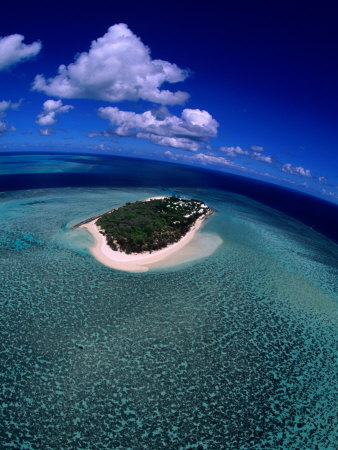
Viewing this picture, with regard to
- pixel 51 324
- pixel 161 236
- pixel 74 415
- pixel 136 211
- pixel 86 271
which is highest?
pixel 136 211

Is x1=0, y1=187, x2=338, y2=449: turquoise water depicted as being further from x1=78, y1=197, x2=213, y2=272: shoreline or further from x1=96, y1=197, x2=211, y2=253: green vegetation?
x1=96, y1=197, x2=211, y2=253: green vegetation

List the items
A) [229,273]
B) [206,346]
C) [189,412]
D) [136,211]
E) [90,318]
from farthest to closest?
[136,211]
[229,273]
[90,318]
[206,346]
[189,412]

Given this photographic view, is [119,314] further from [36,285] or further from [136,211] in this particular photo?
[136,211]

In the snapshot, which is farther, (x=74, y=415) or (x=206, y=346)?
(x=206, y=346)

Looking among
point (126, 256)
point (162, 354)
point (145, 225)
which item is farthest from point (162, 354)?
point (145, 225)

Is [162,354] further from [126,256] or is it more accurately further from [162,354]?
[126,256]

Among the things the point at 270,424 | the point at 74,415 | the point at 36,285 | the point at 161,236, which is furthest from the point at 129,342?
the point at 161,236

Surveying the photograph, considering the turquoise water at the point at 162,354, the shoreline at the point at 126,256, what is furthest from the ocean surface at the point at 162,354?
the shoreline at the point at 126,256

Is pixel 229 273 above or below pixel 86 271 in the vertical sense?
above

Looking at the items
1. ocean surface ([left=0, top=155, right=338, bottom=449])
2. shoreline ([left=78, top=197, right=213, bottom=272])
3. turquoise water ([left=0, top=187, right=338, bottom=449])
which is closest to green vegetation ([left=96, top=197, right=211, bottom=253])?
shoreline ([left=78, top=197, right=213, bottom=272])
